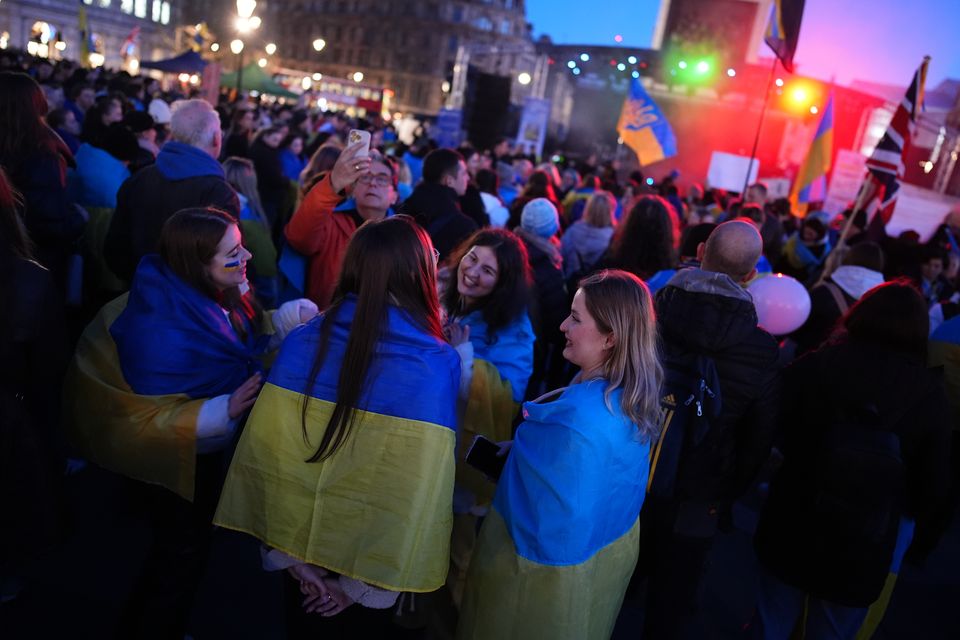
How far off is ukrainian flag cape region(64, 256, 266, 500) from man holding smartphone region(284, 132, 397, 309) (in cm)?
123

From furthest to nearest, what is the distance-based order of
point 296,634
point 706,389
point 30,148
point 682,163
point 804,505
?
1. point 682,163
2. point 30,148
3. point 804,505
4. point 706,389
5. point 296,634

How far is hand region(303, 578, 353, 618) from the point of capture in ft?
6.88

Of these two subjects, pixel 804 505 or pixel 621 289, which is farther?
pixel 804 505

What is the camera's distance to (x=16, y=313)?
2301mm

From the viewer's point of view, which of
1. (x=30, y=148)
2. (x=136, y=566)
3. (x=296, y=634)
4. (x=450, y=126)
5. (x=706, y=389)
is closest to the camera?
(x=296, y=634)

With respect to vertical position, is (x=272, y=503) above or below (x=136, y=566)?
above

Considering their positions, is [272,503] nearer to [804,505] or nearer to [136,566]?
[136,566]

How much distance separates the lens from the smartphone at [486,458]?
7.58ft

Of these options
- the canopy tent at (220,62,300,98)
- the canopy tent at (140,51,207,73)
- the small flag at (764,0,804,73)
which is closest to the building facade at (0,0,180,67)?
the canopy tent at (220,62,300,98)

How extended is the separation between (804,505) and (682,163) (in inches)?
1284

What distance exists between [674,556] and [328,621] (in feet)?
4.85

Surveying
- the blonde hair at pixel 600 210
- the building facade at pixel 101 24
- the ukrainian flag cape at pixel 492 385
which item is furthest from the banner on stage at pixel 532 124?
the building facade at pixel 101 24

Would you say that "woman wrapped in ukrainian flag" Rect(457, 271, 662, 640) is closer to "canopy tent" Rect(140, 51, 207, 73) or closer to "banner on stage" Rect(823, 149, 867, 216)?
"banner on stage" Rect(823, 149, 867, 216)

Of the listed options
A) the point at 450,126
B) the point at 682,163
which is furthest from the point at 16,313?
the point at 682,163
